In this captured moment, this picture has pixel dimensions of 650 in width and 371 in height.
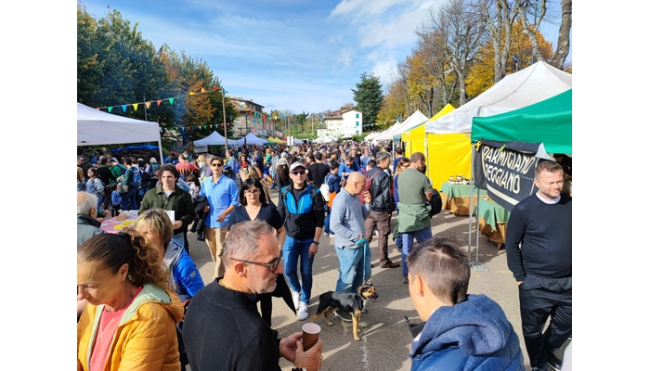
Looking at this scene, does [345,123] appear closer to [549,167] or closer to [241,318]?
[549,167]

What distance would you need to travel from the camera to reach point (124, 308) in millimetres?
1431

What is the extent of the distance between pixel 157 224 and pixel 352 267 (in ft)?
6.98

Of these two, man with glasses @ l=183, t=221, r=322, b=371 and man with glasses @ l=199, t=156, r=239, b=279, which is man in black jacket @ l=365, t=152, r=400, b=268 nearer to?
man with glasses @ l=199, t=156, r=239, b=279

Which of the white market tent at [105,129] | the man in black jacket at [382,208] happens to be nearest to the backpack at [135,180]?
the white market tent at [105,129]

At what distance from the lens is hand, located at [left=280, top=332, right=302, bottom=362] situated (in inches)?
59.8

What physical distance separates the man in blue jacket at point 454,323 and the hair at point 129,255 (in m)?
1.24

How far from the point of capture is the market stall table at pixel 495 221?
573cm

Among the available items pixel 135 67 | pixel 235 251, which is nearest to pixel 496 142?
pixel 235 251

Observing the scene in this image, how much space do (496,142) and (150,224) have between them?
162 inches

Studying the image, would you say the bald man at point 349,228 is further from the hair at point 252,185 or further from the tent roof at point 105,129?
the tent roof at point 105,129

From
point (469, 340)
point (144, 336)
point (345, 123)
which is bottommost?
point (144, 336)

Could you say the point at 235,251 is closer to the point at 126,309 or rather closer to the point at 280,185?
the point at 126,309

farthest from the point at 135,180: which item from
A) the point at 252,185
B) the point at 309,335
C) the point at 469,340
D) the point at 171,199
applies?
the point at 469,340

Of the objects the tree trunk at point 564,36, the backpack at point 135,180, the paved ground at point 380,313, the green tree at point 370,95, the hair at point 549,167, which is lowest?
the paved ground at point 380,313
